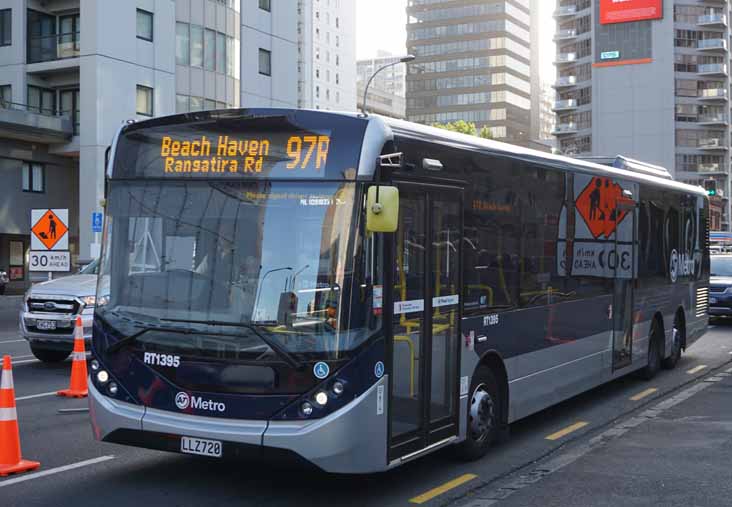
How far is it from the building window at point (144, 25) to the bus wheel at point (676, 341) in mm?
32675

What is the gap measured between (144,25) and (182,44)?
268cm

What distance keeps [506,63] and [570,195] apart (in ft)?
476

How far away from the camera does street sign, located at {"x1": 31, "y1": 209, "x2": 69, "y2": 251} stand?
19.7 meters

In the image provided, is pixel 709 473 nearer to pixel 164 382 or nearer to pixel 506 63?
pixel 164 382

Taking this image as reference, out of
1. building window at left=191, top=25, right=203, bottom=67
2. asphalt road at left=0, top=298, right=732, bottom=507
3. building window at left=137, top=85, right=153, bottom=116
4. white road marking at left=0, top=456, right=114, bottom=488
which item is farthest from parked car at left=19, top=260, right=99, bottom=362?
building window at left=191, top=25, right=203, bottom=67

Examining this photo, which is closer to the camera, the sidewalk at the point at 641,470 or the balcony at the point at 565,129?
the sidewalk at the point at 641,470

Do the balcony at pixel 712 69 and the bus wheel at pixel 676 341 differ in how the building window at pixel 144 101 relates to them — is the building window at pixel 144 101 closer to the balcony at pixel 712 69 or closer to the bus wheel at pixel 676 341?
the bus wheel at pixel 676 341

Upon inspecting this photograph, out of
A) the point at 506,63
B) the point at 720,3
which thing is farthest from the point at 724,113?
the point at 506,63

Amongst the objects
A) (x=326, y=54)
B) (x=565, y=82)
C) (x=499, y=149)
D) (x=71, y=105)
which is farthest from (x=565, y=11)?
(x=499, y=149)

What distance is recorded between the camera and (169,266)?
22.6 feet

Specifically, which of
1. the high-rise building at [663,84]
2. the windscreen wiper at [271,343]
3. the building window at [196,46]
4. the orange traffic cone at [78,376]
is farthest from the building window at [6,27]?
the high-rise building at [663,84]

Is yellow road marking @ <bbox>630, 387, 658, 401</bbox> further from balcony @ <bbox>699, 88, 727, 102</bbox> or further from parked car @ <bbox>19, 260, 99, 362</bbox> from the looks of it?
balcony @ <bbox>699, 88, 727, 102</bbox>

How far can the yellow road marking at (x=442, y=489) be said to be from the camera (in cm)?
702

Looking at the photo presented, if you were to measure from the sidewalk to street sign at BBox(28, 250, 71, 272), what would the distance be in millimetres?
12807
